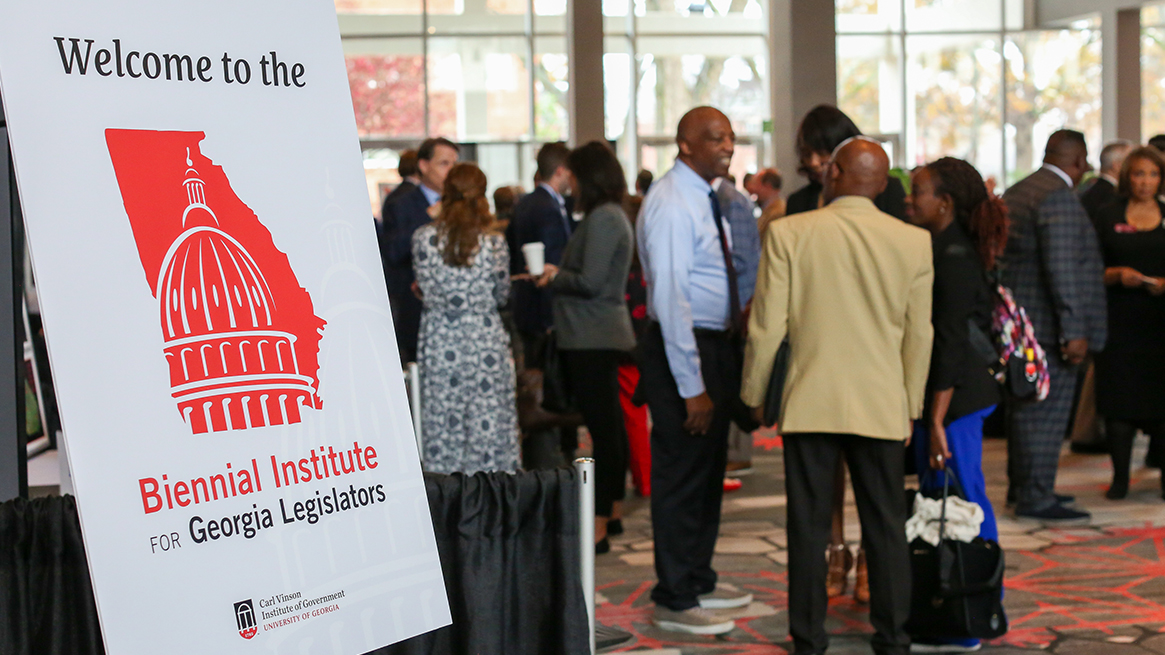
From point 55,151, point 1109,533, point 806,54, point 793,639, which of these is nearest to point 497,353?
point 793,639

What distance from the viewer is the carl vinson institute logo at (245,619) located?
4.50 ft

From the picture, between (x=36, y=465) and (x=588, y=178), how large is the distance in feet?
7.83

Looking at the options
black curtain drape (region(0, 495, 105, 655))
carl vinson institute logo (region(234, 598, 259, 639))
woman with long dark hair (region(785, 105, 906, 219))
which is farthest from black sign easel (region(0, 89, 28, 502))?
woman with long dark hair (region(785, 105, 906, 219))

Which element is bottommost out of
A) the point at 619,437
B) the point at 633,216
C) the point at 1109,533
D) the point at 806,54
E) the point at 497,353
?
the point at 1109,533

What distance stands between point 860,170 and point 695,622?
61.7 inches

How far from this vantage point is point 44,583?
1.62 m

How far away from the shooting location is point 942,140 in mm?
16625

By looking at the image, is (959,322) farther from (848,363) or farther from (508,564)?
(508,564)

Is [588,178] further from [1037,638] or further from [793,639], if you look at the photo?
[1037,638]

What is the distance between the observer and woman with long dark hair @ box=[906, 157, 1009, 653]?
11.2 feet

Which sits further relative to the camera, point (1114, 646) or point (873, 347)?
point (1114, 646)

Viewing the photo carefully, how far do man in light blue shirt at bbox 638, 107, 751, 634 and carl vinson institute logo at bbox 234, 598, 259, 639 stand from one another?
2154 mm

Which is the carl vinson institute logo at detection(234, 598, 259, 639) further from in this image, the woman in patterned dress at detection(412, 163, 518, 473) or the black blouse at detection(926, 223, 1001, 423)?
the woman in patterned dress at detection(412, 163, 518, 473)

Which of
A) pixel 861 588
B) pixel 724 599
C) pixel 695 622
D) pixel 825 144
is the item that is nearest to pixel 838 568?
pixel 861 588
